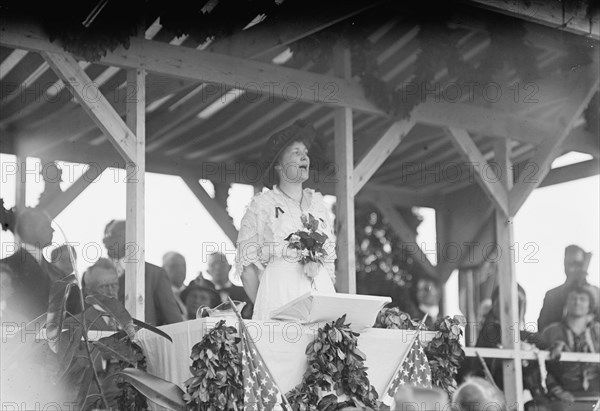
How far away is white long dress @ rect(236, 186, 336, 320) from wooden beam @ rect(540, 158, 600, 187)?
451 cm

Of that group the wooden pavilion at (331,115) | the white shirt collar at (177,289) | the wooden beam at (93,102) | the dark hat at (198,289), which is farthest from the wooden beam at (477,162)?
the wooden beam at (93,102)

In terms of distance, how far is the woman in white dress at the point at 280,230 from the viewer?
582 centimetres

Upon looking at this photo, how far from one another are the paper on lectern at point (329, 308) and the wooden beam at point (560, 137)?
3.42 m

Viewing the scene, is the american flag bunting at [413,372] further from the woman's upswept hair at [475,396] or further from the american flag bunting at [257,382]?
the woman's upswept hair at [475,396]

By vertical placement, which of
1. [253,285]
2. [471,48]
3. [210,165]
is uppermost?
[471,48]

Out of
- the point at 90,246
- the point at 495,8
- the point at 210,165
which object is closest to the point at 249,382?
the point at 495,8

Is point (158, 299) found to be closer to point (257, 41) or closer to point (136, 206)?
point (136, 206)

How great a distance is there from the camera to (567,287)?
9328mm

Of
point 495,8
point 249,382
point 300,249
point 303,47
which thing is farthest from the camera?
point 303,47

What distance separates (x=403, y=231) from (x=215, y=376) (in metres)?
6.89

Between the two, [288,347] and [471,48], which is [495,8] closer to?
[471,48]

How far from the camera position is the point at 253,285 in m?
6.04

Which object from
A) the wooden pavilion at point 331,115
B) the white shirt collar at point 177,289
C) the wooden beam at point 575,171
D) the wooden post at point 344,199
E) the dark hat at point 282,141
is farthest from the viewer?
the wooden beam at point 575,171

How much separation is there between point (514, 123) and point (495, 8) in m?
2.02
